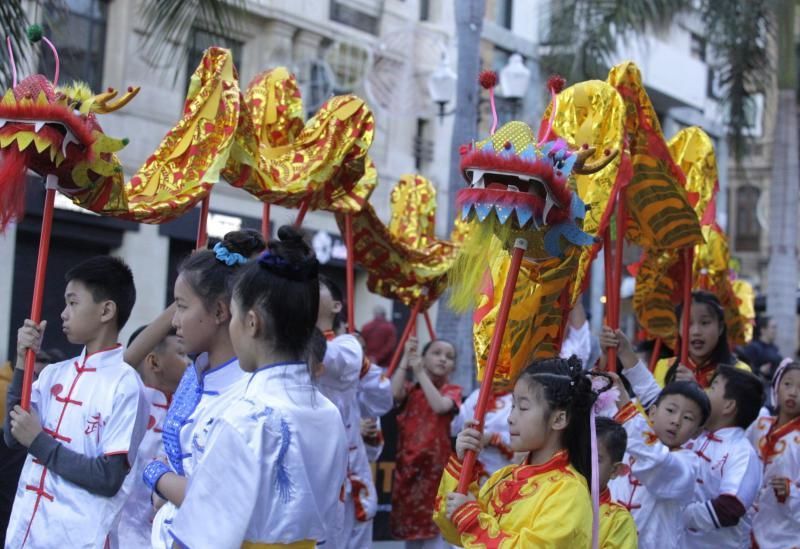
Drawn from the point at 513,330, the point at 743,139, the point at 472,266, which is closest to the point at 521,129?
the point at 472,266

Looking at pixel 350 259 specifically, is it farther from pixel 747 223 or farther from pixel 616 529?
pixel 747 223

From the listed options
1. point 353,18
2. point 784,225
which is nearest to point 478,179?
point 784,225

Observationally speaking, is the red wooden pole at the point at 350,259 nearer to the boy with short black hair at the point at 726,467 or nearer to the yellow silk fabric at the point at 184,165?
the yellow silk fabric at the point at 184,165

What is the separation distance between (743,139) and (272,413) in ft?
41.9

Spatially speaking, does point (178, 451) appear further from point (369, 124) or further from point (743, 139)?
point (743, 139)

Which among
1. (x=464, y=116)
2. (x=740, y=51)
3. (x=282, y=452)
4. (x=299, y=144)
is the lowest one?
(x=282, y=452)

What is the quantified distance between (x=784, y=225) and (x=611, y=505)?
1149cm

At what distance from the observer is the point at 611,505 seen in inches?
174

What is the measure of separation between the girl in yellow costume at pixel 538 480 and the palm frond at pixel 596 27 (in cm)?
964

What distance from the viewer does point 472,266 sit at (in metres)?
4.03

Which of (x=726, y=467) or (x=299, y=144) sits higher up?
(x=299, y=144)

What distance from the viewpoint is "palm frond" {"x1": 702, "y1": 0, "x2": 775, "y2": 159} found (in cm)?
1358

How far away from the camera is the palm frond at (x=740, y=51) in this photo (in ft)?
44.5

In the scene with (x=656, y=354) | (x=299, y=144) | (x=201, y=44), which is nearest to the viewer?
(x=299, y=144)
